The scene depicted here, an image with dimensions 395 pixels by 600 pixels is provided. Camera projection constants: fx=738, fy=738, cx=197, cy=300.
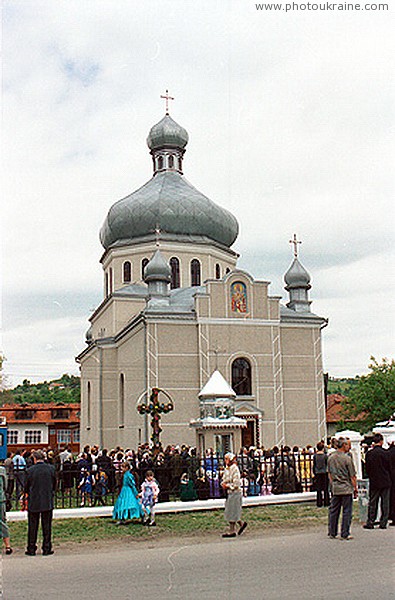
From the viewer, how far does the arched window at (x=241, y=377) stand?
117ft

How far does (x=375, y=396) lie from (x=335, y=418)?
11217 mm

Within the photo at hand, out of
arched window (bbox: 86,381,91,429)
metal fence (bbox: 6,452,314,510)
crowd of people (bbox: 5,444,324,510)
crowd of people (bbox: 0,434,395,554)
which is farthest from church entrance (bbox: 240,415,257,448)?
metal fence (bbox: 6,452,314,510)

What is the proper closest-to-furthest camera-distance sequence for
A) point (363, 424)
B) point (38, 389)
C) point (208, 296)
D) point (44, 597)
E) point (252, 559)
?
point (44, 597) < point (252, 559) < point (208, 296) < point (363, 424) < point (38, 389)

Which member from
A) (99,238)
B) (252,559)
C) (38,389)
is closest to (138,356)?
(99,238)

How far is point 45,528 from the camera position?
10.4 meters

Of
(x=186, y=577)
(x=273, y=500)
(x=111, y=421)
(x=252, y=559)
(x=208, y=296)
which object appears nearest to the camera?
(x=186, y=577)

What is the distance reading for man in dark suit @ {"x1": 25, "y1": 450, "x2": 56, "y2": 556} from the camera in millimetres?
10336

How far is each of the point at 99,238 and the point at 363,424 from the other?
2045 cm

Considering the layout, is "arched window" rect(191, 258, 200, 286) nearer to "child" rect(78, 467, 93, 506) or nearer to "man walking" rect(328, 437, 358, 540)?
"child" rect(78, 467, 93, 506)

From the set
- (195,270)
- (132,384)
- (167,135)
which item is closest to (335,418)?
(195,270)

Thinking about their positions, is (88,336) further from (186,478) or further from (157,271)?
(186,478)

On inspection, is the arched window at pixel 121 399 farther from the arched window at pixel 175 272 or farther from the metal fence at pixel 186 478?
the metal fence at pixel 186 478

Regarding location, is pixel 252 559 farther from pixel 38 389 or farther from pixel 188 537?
pixel 38 389

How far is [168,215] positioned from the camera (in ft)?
142
